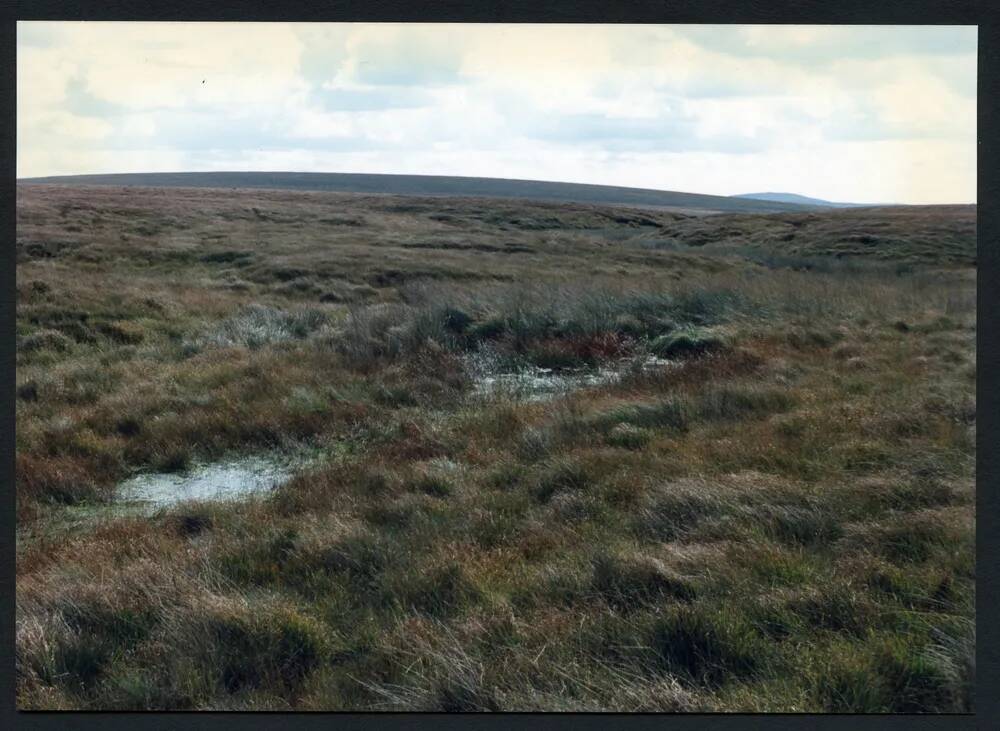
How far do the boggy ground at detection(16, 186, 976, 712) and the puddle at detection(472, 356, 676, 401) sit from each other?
206 millimetres

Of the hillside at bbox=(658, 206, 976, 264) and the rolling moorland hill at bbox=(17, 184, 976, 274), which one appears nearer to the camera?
the rolling moorland hill at bbox=(17, 184, 976, 274)

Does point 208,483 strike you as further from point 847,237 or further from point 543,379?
point 847,237

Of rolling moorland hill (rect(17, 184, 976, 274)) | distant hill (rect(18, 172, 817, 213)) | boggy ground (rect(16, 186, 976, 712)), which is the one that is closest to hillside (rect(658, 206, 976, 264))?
rolling moorland hill (rect(17, 184, 976, 274))

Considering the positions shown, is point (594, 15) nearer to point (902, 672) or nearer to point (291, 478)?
point (902, 672)

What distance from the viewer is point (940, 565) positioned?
493cm

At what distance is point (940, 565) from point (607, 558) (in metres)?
1.76

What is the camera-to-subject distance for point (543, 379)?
10.6 m

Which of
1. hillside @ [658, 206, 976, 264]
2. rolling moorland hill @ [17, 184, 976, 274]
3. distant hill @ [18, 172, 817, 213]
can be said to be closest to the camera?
rolling moorland hill @ [17, 184, 976, 274]

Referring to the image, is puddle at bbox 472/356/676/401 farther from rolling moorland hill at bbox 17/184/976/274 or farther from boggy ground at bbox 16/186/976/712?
rolling moorland hill at bbox 17/184/976/274

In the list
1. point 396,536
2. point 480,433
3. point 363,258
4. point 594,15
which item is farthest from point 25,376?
point 363,258

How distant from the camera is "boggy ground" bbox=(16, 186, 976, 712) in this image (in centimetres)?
416

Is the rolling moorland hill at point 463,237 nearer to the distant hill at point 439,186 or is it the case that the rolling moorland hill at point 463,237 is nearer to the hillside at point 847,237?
the hillside at point 847,237

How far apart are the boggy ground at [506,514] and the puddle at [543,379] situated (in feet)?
0.68

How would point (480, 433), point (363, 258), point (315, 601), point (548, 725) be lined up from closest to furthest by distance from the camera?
point (548, 725) → point (315, 601) → point (480, 433) → point (363, 258)
